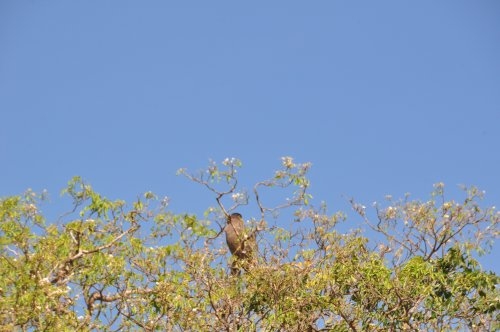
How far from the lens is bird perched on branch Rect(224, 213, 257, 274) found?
13375mm

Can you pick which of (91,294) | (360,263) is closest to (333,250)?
(360,263)

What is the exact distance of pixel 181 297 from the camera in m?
12.0

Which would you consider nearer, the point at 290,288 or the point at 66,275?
the point at 66,275

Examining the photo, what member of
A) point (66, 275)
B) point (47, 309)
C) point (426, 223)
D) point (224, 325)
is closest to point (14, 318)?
point (47, 309)

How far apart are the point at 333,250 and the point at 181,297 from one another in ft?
9.63

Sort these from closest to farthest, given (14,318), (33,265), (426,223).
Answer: (14,318)
(33,265)
(426,223)

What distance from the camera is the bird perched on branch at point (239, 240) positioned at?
13.4 m

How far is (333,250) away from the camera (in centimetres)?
1327

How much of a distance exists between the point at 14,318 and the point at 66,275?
6.53 ft

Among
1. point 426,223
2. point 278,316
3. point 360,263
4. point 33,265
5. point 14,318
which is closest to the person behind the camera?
point 14,318

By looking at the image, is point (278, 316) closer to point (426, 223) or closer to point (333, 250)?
point (333, 250)

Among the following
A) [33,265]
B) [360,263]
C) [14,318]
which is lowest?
[14,318]

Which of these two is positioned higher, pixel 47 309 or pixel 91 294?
pixel 91 294

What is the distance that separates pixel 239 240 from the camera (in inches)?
530
